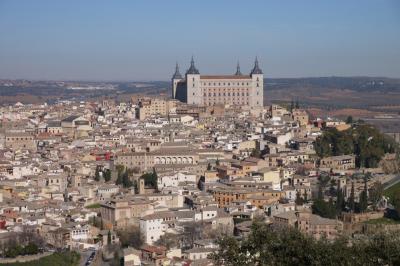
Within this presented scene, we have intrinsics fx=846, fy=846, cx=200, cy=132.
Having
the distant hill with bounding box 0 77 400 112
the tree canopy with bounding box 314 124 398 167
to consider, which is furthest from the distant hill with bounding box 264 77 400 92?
the tree canopy with bounding box 314 124 398 167

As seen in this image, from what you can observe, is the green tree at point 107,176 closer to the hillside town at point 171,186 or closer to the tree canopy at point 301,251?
the hillside town at point 171,186

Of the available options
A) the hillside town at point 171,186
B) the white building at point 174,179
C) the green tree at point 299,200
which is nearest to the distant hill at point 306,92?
the hillside town at point 171,186

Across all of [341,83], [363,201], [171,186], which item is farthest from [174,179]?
[341,83]

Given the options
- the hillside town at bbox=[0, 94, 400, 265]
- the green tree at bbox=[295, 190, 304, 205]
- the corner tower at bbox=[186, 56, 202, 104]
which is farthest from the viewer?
the corner tower at bbox=[186, 56, 202, 104]

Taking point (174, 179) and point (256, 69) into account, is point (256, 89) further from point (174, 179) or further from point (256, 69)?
point (174, 179)

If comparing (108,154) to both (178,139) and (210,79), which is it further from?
(210,79)

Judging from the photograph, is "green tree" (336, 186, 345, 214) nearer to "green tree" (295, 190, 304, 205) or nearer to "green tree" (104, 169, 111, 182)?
"green tree" (295, 190, 304, 205)
